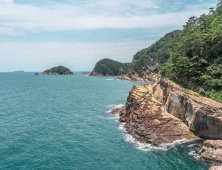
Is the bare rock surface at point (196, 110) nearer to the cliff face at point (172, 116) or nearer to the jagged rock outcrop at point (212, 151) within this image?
the cliff face at point (172, 116)

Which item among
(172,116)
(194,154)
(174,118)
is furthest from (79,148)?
(172,116)

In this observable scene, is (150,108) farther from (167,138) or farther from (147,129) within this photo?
(167,138)

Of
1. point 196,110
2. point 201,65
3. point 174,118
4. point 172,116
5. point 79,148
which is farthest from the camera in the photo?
point 201,65

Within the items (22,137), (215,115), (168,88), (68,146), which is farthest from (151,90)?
(22,137)

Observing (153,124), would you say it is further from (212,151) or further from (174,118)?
(212,151)

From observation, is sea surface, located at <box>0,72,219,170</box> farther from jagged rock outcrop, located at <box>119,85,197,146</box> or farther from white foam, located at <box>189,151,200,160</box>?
jagged rock outcrop, located at <box>119,85,197,146</box>

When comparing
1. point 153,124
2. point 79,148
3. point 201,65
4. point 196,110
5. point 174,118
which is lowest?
point 79,148

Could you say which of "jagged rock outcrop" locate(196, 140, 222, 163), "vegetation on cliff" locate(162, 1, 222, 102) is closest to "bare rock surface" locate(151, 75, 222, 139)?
"vegetation on cliff" locate(162, 1, 222, 102)
